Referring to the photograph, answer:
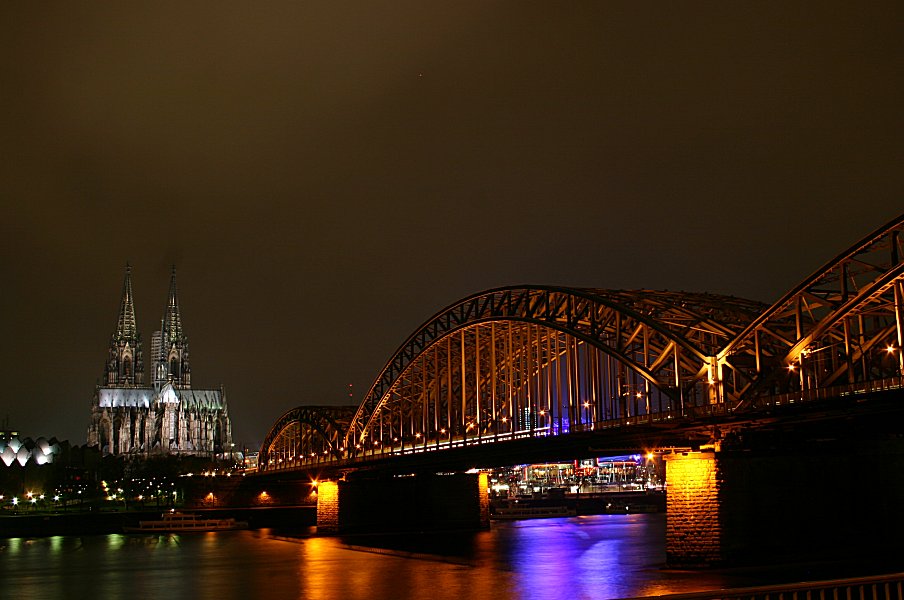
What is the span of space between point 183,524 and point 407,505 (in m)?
40.2

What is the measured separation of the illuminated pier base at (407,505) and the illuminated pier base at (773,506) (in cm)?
5842

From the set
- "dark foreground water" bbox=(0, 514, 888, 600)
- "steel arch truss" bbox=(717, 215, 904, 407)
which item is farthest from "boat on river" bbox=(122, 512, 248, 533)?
"steel arch truss" bbox=(717, 215, 904, 407)

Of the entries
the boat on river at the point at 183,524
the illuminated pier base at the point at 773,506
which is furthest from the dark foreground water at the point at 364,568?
the boat on river at the point at 183,524

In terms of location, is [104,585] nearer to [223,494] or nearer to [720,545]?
[720,545]

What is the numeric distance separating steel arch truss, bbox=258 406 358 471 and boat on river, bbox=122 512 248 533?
10.9 metres

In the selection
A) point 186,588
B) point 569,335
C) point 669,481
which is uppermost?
point 569,335

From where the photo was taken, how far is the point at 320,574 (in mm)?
71500

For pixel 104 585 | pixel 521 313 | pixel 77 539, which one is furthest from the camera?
pixel 77 539

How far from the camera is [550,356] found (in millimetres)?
88562

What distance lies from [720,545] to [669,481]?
197 inches

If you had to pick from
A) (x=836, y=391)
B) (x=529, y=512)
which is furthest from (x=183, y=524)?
(x=836, y=391)

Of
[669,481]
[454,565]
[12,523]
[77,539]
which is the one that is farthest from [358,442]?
[669,481]

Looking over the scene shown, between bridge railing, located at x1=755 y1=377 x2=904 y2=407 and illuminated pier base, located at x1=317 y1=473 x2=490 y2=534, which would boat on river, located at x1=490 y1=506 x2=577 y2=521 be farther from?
bridge railing, located at x1=755 y1=377 x2=904 y2=407

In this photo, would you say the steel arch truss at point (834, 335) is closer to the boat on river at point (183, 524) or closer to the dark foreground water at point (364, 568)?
the dark foreground water at point (364, 568)
